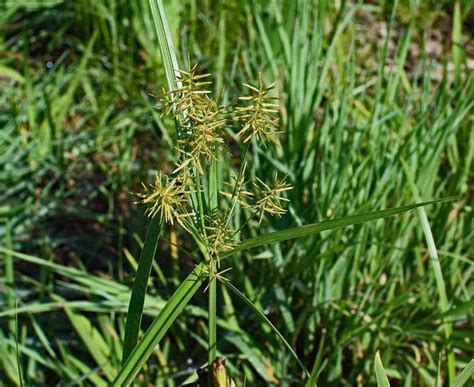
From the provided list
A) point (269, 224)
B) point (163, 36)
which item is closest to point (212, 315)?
point (163, 36)

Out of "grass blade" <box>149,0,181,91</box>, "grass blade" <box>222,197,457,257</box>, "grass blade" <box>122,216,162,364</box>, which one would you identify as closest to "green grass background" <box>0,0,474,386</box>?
"grass blade" <box>122,216,162,364</box>

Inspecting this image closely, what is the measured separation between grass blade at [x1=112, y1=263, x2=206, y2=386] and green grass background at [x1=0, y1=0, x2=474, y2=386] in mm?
351

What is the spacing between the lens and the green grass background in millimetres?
1789

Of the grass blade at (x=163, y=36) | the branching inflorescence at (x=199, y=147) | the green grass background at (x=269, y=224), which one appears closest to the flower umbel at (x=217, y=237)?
the branching inflorescence at (x=199, y=147)

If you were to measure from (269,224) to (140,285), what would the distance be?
88 cm

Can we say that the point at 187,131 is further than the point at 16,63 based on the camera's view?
No

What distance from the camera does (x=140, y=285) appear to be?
1.04 m

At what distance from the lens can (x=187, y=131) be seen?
41.0 inches

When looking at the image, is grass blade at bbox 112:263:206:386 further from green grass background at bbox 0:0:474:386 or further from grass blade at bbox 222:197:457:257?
green grass background at bbox 0:0:474:386

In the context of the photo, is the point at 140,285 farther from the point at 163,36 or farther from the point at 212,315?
the point at 163,36

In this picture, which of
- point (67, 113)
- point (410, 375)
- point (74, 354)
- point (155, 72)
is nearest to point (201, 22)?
point (155, 72)

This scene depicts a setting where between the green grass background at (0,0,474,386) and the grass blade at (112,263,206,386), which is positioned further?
the green grass background at (0,0,474,386)

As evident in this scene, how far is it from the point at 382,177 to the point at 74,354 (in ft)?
3.02

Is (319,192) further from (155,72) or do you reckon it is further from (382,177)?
(155,72)
